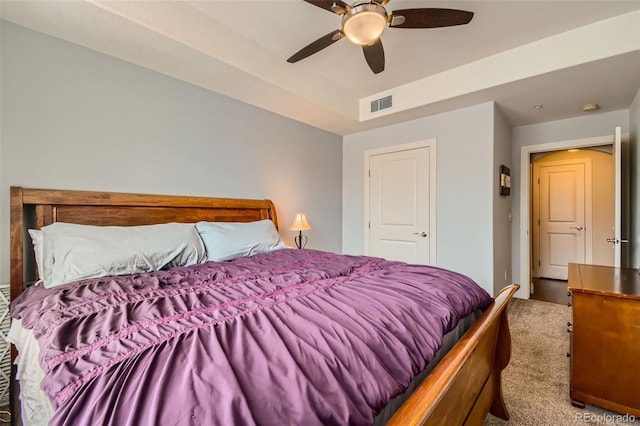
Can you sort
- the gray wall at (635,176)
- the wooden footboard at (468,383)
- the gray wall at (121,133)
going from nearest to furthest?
the wooden footboard at (468,383), the gray wall at (121,133), the gray wall at (635,176)

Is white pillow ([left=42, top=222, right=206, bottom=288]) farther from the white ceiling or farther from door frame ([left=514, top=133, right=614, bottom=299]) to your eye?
door frame ([left=514, top=133, right=614, bottom=299])

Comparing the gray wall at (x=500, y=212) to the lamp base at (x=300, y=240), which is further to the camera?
the lamp base at (x=300, y=240)

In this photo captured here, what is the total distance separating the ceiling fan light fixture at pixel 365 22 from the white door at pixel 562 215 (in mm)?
4898

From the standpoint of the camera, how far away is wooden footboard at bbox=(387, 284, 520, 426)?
80 centimetres

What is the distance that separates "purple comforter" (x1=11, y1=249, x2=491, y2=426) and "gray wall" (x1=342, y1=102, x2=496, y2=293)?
74.4 inches

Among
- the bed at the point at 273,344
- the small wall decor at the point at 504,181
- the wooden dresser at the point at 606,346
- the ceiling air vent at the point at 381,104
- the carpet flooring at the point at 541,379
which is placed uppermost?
the ceiling air vent at the point at 381,104

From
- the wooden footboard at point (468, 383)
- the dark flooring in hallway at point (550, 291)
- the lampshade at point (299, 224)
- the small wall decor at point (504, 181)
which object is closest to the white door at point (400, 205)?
the small wall decor at point (504, 181)

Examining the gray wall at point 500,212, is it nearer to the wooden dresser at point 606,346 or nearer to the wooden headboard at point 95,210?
the wooden dresser at point 606,346

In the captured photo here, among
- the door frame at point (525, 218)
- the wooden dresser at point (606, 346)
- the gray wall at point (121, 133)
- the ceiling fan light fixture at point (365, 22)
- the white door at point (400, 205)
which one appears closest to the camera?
the wooden dresser at point (606, 346)

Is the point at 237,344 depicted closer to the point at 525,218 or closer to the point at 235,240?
the point at 235,240

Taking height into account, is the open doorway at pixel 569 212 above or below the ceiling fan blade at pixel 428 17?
below

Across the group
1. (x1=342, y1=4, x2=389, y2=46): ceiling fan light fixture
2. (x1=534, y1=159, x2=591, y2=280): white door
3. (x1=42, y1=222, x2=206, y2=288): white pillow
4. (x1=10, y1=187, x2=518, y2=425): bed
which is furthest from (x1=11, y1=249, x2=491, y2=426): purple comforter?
(x1=534, y1=159, x2=591, y2=280): white door

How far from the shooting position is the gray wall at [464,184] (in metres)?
3.11

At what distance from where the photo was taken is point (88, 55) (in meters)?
2.10
